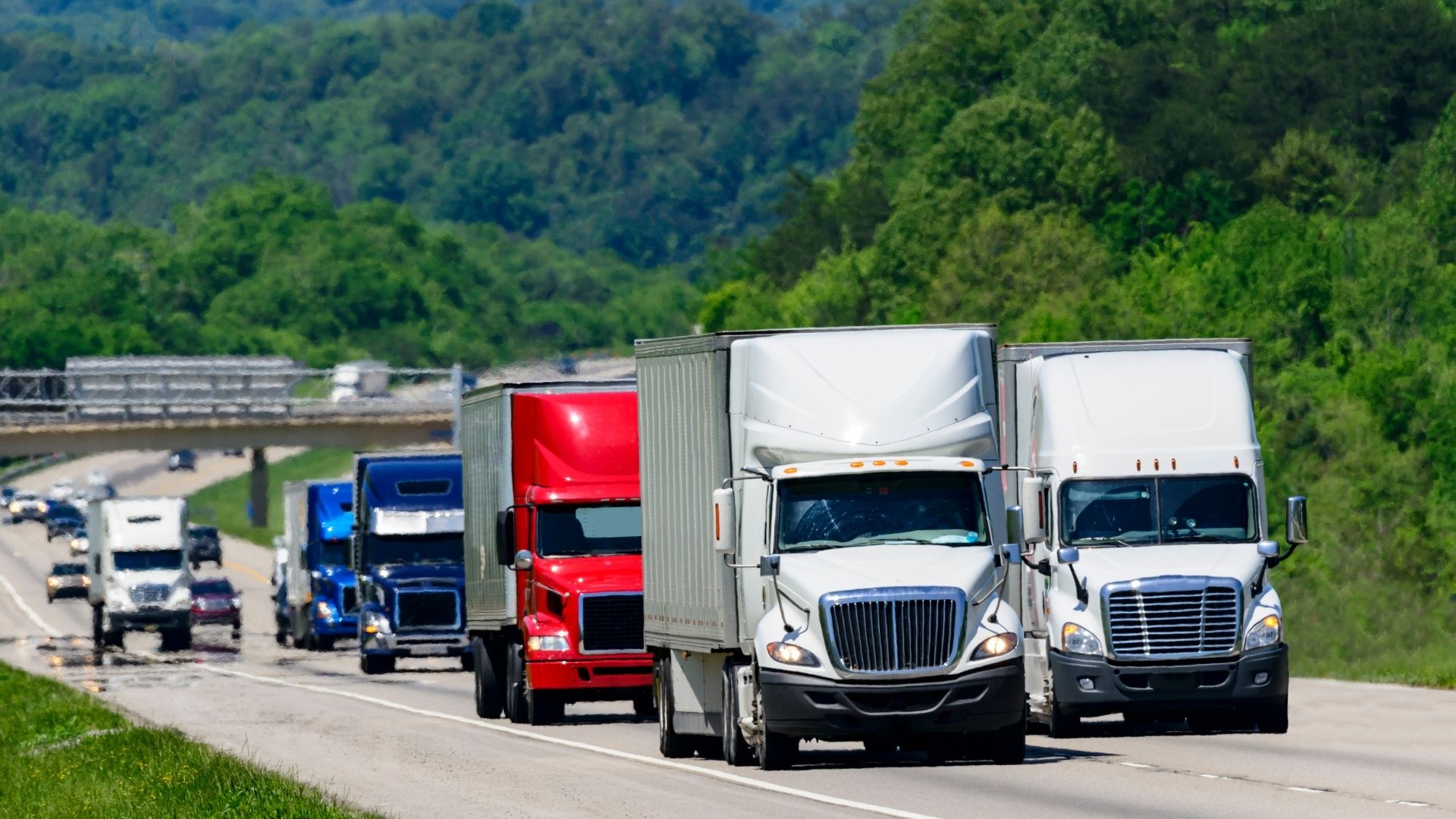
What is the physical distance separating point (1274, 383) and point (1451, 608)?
35684mm

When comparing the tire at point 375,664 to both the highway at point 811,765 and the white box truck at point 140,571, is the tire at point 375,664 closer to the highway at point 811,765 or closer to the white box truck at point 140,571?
the highway at point 811,765

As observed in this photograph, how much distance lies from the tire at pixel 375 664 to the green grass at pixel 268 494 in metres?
74.5

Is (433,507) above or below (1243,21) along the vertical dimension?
below

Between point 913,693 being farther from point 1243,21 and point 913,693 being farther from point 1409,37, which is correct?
point 1243,21

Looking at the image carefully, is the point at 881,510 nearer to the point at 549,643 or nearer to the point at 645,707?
the point at 549,643

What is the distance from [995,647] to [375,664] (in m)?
26.5

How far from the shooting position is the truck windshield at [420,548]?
4709cm

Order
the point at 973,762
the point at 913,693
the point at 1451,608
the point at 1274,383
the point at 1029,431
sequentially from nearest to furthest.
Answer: the point at 913,693
the point at 973,762
the point at 1029,431
the point at 1451,608
the point at 1274,383

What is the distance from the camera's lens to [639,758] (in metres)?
25.9

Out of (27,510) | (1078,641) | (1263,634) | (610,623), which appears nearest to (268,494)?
(27,510)

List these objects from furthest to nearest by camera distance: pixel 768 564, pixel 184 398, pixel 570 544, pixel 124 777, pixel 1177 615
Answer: pixel 184 398
pixel 570 544
pixel 1177 615
pixel 124 777
pixel 768 564

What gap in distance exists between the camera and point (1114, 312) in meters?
90.5

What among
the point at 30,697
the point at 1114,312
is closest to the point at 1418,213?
the point at 1114,312

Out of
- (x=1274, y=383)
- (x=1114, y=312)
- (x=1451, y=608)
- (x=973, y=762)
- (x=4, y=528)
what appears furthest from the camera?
(x=4, y=528)
